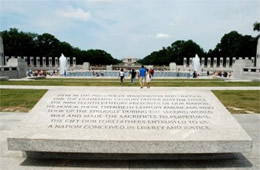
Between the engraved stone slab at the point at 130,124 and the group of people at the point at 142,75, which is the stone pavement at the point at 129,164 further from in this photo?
the group of people at the point at 142,75

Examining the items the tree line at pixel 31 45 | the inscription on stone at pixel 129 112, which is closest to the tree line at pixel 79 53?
the tree line at pixel 31 45

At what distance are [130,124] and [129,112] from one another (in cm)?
37

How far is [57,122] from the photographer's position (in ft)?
15.9

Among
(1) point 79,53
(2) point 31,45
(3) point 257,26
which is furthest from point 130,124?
(1) point 79,53

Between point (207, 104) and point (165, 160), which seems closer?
point (165, 160)

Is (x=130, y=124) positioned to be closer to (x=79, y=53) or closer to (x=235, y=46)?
(x=235, y=46)

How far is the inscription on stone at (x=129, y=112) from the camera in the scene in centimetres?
475

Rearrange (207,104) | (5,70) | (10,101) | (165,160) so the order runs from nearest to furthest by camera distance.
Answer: (165,160), (207,104), (10,101), (5,70)

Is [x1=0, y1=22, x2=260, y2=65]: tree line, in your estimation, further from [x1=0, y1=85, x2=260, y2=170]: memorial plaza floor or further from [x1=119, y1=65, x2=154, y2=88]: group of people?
[x1=0, y1=85, x2=260, y2=170]: memorial plaza floor

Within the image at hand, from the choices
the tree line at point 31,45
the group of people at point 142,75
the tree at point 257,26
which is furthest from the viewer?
the tree line at point 31,45

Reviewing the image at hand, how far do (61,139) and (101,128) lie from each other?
78cm

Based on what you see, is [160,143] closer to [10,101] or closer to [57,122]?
[57,122]

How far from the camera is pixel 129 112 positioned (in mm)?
5066

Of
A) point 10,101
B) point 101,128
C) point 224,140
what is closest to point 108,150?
point 101,128
